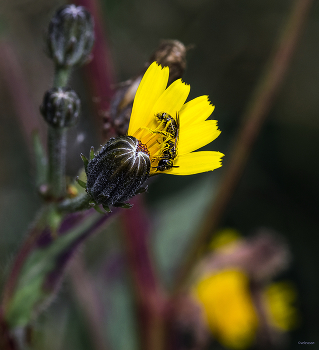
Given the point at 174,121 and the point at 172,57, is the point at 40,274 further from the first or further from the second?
the point at 172,57

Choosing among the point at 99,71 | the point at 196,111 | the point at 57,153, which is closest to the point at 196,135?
the point at 196,111

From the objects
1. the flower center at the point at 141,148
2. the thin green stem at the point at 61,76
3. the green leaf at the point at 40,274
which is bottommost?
the green leaf at the point at 40,274

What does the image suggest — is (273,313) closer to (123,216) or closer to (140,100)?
(123,216)

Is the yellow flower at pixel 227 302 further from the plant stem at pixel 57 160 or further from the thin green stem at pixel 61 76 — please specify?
the thin green stem at pixel 61 76

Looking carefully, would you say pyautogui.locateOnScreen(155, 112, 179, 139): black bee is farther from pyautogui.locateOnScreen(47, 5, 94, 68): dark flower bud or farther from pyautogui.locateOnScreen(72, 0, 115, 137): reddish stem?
pyautogui.locateOnScreen(72, 0, 115, 137): reddish stem

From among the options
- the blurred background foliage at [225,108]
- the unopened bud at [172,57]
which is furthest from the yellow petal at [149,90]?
the blurred background foliage at [225,108]

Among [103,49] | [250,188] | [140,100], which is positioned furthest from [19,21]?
[140,100]
